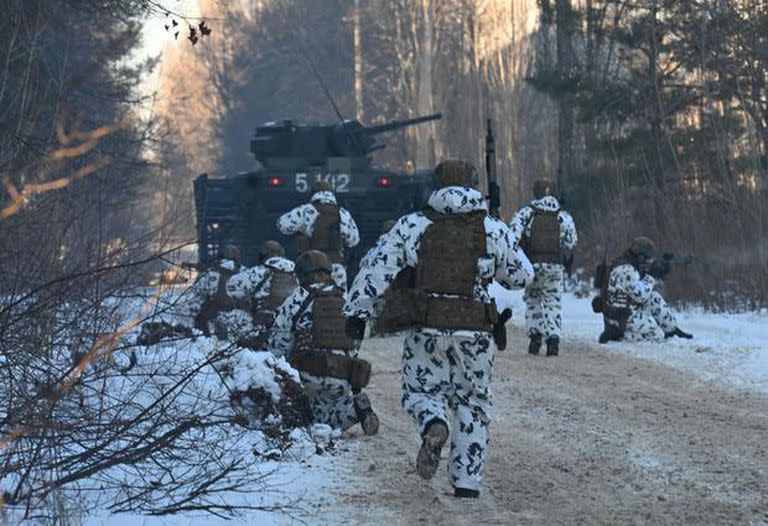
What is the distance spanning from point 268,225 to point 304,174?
89 centimetres

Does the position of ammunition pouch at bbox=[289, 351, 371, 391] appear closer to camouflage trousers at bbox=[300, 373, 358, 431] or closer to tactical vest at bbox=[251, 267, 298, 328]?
camouflage trousers at bbox=[300, 373, 358, 431]

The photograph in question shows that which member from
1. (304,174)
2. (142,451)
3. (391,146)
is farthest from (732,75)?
(391,146)

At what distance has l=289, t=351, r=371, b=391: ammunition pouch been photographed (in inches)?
→ 412

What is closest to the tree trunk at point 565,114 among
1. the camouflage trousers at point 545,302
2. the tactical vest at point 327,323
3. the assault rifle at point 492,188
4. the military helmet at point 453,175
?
the camouflage trousers at point 545,302

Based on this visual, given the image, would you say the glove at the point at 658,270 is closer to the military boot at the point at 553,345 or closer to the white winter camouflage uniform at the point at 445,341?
the military boot at the point at 553,345

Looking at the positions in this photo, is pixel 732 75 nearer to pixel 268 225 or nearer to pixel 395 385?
pixel 268 225

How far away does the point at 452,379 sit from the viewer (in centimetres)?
843

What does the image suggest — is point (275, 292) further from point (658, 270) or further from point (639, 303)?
point (658, 270)

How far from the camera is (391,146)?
2260 inches

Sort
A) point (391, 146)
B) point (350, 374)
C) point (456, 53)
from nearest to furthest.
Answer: point (350, 374), point (456, 53), point (391, 146)

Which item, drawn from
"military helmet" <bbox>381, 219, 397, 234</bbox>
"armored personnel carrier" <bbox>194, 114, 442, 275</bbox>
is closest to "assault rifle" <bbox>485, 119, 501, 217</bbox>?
"military helmet" <bbox>381, 219, 397, 234</bbox>

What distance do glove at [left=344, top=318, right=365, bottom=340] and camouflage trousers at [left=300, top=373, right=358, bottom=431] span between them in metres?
2.18

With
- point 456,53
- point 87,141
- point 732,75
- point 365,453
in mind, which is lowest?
point 365,453

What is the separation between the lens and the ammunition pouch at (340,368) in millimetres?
10477
